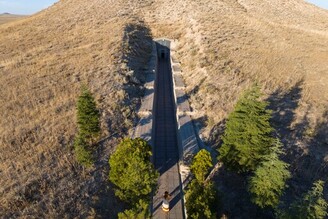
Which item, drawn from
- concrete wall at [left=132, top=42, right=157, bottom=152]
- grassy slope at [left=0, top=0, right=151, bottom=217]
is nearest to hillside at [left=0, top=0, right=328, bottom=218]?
grassy slope at [left=0, top=0, right=151, bottom=217]

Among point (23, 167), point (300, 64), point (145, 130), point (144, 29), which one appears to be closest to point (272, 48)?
point (300, 64)

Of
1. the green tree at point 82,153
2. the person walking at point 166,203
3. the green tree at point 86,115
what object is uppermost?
the green tree at point 86,115

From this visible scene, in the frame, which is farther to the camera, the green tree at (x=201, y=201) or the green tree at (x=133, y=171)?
the green tree at (x=133, y=171)

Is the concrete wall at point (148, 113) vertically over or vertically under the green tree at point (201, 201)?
under

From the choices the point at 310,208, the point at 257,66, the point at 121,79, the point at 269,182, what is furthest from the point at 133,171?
the point at 257,66

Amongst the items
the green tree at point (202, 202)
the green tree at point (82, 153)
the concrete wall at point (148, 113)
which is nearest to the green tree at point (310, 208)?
the green tree at point (202, 202)

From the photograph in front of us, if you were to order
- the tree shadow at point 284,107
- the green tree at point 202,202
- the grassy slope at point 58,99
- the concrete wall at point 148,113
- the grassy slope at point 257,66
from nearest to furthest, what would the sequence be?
the green tree at point 202,202 < the grassy slope at point 58,99 < the grassy slope at point 257,66 < the concrete wall at point 148,113 < the tree shadow at point 284,107

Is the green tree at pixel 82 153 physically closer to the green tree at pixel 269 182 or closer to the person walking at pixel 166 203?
the person walking at pixel 166 203
